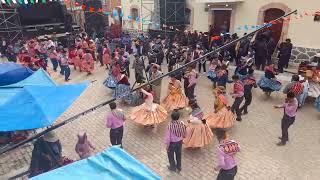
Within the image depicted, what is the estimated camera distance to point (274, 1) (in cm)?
1492

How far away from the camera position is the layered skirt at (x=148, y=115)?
8.66 m

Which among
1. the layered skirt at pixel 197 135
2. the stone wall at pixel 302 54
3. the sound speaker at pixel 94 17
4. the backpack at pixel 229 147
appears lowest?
the layered skirt at pixel 197 135

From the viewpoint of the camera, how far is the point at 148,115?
873 centimetres

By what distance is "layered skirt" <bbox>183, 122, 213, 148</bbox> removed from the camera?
24.7ft

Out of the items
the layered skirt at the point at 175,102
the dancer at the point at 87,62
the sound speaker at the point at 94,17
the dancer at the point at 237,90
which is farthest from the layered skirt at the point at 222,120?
the sound speaker at the point at 94,17

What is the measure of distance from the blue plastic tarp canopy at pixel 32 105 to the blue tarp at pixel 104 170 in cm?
289

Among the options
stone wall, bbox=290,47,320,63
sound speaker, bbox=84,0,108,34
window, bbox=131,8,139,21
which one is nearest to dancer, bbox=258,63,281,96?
stone wall, bbox=290,47,320,63

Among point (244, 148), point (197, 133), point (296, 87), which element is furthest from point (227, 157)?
point (296, 87)

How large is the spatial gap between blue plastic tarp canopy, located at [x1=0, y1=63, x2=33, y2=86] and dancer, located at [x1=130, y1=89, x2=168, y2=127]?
3638 millimetres

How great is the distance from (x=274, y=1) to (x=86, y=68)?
1028 cm

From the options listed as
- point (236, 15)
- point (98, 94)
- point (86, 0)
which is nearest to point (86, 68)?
point (98, 94)

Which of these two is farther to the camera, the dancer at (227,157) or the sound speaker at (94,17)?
the sound speaker at (94,17)

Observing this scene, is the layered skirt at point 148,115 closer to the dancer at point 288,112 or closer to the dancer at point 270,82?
the dancer at point 288,112

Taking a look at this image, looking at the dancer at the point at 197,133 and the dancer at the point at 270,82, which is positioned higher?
the dancer at the point at 270,82
